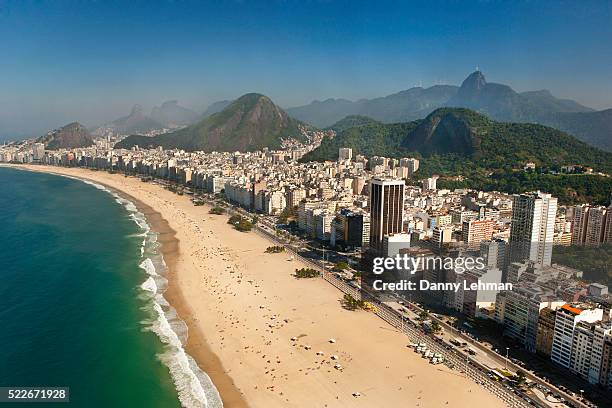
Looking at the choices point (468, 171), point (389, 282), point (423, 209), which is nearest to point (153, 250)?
point (389, 282)

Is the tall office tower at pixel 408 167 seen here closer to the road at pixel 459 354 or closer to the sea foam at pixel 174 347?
the road at pixel 459 354

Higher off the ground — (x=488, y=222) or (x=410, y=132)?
(x=410, y=132)

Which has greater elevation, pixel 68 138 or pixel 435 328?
pixel 68 138

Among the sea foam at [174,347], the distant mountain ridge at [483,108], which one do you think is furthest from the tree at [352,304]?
the distant mountain ridge at [483,108]

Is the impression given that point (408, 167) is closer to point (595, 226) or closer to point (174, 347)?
point (595, 226)

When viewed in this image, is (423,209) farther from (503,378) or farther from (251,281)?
(503,378)

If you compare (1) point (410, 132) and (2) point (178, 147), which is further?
(2) point (178, 147)

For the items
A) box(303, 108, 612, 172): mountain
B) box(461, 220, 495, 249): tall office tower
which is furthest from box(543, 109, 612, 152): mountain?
box(461, 220, 495, 249): tall office tower

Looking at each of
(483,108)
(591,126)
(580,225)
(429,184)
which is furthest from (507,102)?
(580,225)
